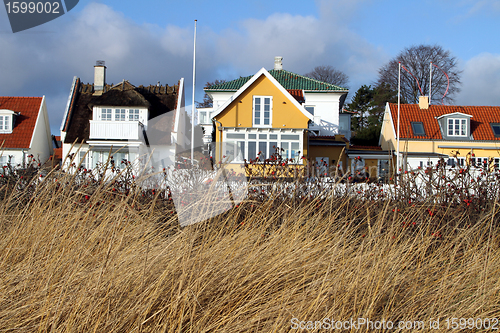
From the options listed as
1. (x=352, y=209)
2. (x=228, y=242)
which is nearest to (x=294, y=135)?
(x=352, y=209)

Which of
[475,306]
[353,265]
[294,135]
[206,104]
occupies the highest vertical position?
[206,104]

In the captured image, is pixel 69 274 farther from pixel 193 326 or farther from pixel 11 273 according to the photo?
pixel 193 326

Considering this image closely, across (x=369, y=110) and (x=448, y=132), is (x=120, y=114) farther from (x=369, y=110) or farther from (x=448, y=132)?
(x=369, y=110)

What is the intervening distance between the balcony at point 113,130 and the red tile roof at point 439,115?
17.7 m

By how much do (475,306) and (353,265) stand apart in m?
0.73

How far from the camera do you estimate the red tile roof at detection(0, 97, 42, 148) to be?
843 inches

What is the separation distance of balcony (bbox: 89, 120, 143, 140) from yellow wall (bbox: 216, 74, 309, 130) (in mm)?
5667

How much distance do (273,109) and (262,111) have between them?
23.4 inches

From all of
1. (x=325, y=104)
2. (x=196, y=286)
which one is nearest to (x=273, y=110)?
(x=325, y=104)

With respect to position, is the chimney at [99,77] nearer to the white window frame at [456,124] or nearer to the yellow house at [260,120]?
the yellow house at [260,120]

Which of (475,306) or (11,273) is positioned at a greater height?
(11,273)

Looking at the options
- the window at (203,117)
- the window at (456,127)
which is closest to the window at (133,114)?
the window at (203,117)

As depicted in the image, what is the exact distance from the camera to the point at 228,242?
265 cm

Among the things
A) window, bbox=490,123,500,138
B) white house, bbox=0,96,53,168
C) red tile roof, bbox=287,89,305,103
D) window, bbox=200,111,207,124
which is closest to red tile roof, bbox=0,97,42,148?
white house, bbox=0,96,53,168
